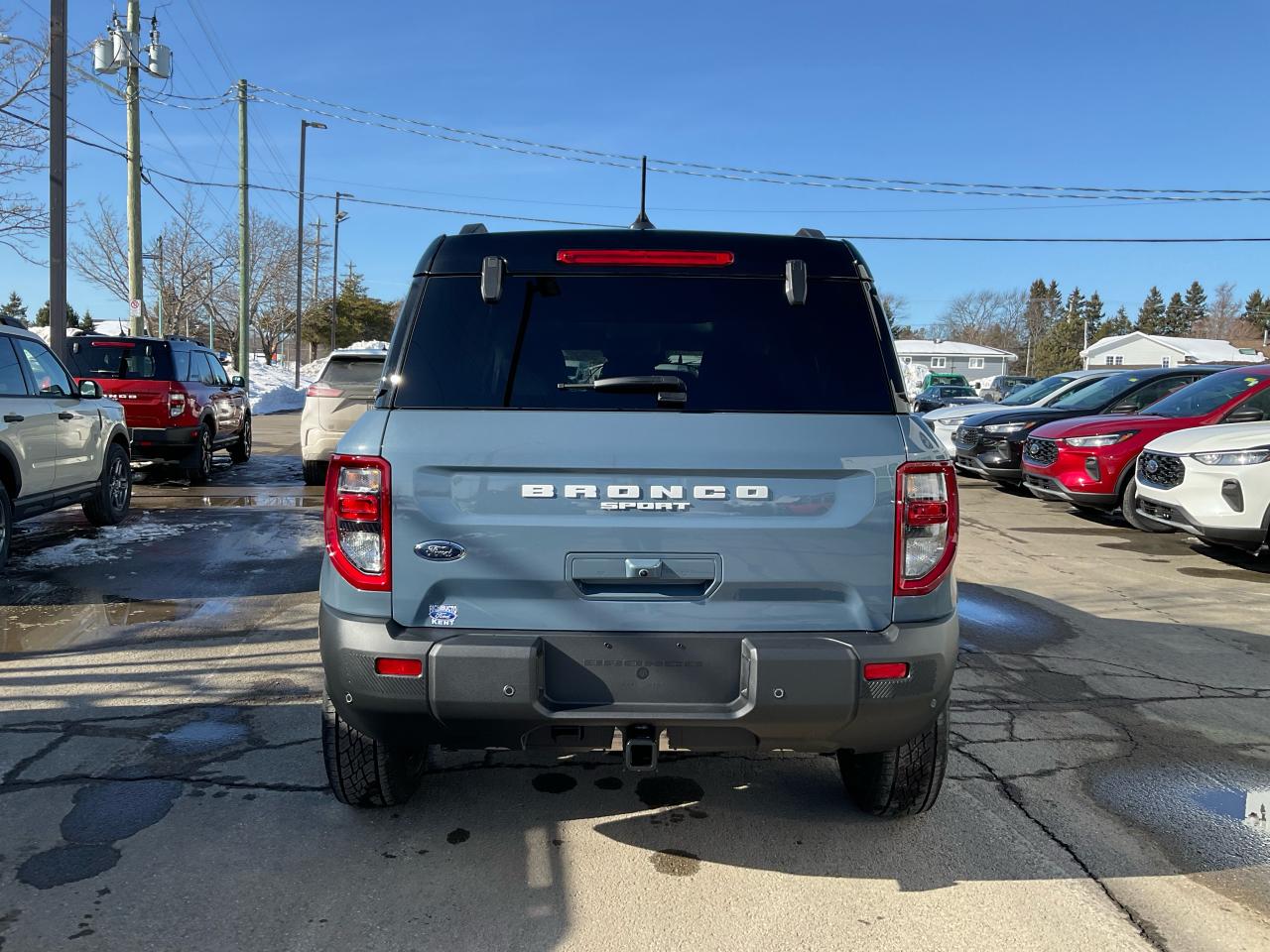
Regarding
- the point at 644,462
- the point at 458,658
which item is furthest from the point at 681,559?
the point at 458,658

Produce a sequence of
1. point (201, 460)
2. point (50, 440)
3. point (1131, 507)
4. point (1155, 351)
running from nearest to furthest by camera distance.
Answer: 1. point (50, 440)
2. point (1131, 507)
3. point (201, 460)
4. point (1155, 351)

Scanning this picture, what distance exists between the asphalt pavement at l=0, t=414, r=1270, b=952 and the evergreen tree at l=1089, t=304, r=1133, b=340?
124 meters

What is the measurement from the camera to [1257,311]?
4338 inches

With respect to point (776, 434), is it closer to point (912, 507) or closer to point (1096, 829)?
point (912, 507)

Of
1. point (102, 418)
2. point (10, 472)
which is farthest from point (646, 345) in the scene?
point (102, 418)

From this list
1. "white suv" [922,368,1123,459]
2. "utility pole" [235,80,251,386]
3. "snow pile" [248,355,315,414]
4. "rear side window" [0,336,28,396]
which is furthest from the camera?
"snow pile" [248,355,315,414]

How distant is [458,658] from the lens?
106 inches

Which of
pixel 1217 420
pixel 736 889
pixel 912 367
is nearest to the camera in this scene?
pixel 736 889

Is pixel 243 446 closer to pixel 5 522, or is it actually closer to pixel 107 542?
pixel 107 542

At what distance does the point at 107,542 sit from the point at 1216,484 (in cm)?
976

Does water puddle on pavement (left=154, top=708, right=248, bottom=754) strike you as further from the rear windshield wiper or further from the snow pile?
the snow pile

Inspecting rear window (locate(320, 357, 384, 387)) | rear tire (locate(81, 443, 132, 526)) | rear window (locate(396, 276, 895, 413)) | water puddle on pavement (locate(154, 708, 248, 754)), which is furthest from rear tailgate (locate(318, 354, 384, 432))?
rear window (locate(396, 276, 895, 413))

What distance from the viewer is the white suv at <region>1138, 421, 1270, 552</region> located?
771 cm

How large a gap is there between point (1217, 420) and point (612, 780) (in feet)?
27.5
